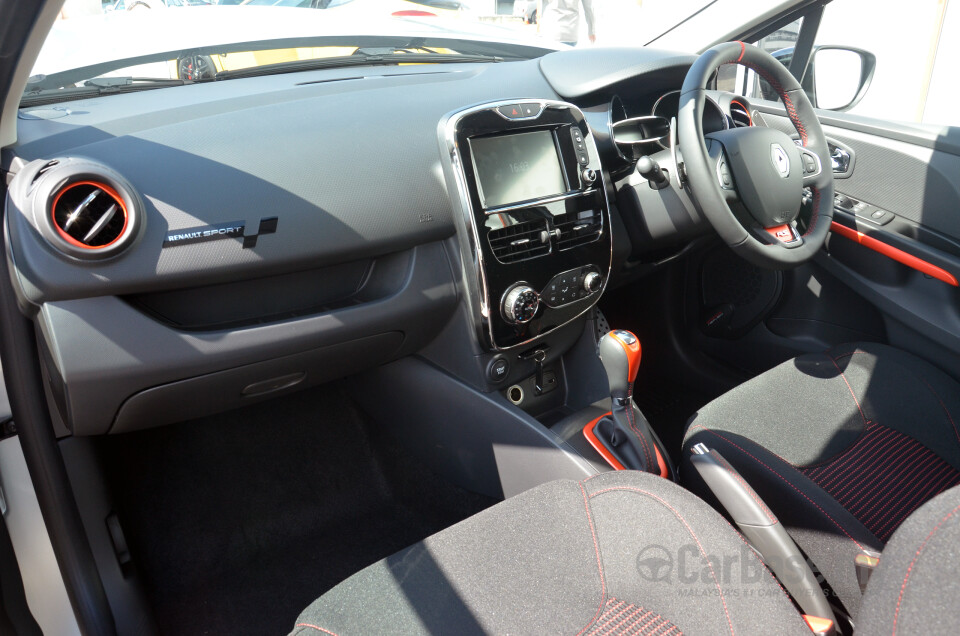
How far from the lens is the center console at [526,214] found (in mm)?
1422

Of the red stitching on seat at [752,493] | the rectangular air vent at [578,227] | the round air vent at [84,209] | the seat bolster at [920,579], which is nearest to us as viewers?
the seat bolster at [920,579]

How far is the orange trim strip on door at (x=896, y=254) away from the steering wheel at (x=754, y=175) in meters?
0.33

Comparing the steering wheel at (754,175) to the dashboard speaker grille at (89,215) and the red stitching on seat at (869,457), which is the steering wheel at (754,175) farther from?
the dashboard speaker grille at (89,215)

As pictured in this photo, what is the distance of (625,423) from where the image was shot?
152 centimetres

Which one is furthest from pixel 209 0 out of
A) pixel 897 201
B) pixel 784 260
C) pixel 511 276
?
pixel 897 201

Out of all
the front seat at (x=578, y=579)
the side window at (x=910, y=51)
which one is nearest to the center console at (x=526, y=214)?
the front seat at (x=578, y=579)

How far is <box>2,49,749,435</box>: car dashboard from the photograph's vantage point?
1.16 meters

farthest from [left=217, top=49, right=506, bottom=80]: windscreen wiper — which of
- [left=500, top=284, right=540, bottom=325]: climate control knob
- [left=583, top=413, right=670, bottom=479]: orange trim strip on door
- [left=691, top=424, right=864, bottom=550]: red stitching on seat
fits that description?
[left=691, top=424, right=864, bottom=550]: red stitching on seat

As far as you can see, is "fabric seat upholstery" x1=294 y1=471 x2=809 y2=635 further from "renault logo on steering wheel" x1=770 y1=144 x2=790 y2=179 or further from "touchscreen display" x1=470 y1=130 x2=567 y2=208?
"renault logo on steering wheel" x1=770 y1=144 x2=790 y2=179

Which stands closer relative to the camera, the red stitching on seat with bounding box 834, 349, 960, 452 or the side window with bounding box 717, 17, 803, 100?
the red stitching on seat with bounding box 834, 349, 960, 452

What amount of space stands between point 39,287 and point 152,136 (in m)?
0.34

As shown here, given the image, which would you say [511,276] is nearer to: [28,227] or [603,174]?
[603,174]

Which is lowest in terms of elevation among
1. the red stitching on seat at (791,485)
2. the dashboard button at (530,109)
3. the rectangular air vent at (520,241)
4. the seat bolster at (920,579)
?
the red stitching on seat at (791,485)

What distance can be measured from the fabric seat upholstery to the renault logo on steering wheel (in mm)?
882
